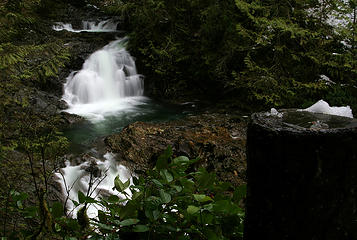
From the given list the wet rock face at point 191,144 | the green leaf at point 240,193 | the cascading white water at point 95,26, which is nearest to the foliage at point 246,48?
the wet rock face at point 191,144

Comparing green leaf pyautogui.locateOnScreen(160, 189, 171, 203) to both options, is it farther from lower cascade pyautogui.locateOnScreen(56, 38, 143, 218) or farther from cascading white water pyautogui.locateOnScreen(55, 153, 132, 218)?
lower cascade pyautogui.locateOnScreen(56, 38, 143, 218)

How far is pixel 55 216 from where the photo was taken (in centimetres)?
129

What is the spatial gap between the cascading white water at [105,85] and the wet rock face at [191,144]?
2771 millimetres

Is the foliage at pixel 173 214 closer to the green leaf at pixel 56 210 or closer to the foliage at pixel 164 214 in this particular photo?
the foliage at pixel 164 214

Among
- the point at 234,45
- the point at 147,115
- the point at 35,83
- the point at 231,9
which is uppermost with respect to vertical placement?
the point at 231,9

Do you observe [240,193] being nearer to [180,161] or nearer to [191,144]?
[180,161]

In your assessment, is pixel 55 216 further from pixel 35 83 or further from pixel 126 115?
pixel 35 83

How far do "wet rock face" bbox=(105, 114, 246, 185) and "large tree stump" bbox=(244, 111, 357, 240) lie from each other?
4.20 meters

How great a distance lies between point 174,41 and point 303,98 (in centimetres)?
475

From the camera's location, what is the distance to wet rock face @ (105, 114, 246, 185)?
570 cm

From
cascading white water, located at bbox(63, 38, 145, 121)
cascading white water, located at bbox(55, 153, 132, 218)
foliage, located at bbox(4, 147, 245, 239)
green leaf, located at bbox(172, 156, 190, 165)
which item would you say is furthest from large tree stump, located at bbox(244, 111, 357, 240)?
cascading white water, located at bbox(63, 38, 145, 121)

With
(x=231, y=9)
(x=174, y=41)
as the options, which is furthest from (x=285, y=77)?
(x=174, y=41)

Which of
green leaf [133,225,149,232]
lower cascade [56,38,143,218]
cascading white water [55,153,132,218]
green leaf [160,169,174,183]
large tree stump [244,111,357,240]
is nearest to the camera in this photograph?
large tree stump [244,111,357,240]

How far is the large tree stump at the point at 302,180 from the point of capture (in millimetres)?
1091
